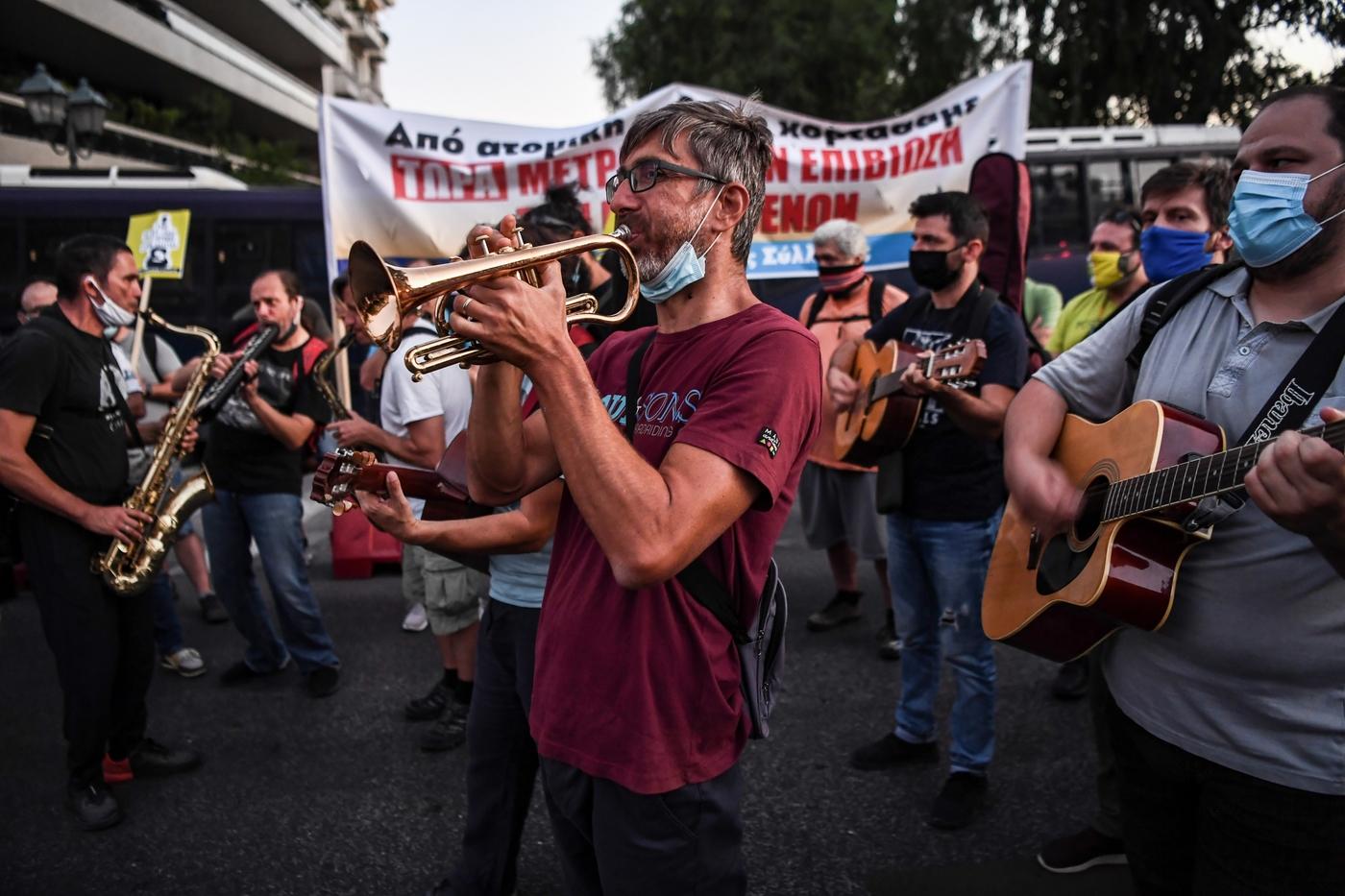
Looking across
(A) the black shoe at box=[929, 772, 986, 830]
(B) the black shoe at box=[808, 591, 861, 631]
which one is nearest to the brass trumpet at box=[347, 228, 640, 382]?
(A) the black shoe at box=[929, 772, 986, 830]

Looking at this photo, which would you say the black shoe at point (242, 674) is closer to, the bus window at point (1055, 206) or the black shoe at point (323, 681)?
the black shoe at point (323, 681)

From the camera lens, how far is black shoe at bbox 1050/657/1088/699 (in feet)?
14.6

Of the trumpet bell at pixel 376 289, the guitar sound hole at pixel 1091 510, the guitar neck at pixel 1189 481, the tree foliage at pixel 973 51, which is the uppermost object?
the tree foliage at pixel 973 51

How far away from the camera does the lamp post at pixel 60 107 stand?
11.1 meters

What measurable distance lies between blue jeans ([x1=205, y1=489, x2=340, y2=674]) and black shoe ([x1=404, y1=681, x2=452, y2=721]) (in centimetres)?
62

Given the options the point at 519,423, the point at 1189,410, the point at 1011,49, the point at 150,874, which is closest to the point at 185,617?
the point at 150,874

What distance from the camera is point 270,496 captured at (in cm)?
471

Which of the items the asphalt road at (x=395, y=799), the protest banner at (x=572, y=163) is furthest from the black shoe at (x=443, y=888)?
the protest banner at (x=572, y=163)

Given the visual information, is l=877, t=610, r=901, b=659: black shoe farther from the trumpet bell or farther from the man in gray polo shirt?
the trumpet bell

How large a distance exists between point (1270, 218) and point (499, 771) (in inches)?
92.4

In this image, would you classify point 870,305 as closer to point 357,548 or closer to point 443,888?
point 443,888

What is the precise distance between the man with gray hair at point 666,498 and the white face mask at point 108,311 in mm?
2626

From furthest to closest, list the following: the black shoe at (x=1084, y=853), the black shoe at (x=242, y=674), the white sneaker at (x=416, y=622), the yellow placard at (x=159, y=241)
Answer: the yellow placard at (x=159, y=241)
the white sneaker at (x=416, y=622)
the black shoe at (x=242, y=674)
the black shoe at (x=1084, y=853)

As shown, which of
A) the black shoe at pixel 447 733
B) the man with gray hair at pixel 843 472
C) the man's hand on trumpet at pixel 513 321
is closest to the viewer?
the man's hand on trumpet at pixel 513 321
